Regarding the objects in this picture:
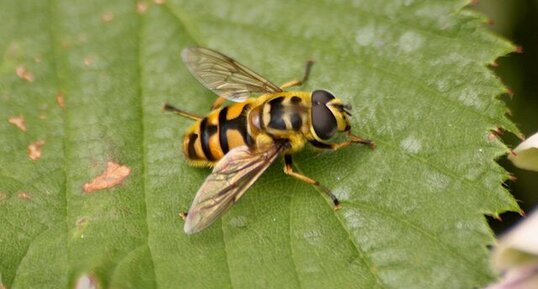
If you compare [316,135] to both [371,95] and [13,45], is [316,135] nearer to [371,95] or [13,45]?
[371,95]

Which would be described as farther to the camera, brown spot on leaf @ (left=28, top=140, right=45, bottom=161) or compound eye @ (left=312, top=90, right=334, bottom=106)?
brown spot on leaf @ (left=28, top=140, right=45, bottom=161)

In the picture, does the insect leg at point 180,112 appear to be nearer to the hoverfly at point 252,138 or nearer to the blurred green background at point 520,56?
the hoverfly at point 252,138

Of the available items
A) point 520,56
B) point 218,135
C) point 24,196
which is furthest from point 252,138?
point 520,56

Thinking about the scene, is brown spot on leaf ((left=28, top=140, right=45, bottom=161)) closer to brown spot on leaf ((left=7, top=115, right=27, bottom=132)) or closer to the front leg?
brown spot on leaf ((left=7, top=115, right=27, bottom=132))

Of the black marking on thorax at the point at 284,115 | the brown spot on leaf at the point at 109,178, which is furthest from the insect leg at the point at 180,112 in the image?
the black marking on thorax at the point at 284,115

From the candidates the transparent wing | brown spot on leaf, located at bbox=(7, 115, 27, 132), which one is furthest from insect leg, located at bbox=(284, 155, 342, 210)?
brown spot on leaf, located at bbox=(7, 115, 27, 132)

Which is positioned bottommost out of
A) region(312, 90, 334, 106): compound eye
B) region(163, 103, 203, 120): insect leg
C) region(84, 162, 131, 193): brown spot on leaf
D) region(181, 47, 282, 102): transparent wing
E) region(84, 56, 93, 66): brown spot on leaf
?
region(84, 162, 131, 193): brown spot on leaf
